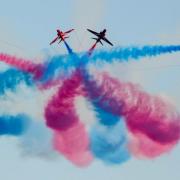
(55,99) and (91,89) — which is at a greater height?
(91,89)

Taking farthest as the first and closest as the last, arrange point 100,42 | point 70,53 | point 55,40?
point 55,40 < point 100,42 < point 70,53

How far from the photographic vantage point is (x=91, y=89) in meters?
27.2

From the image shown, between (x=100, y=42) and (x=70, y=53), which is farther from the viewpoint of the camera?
(x=100, y=42)

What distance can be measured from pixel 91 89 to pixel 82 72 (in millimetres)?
1792

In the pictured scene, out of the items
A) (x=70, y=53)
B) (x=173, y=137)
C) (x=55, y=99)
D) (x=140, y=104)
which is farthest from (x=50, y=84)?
(x=173, y=137)

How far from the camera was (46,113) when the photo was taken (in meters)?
27.5

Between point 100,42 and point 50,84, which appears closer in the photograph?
point 50,84

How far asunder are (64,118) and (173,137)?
34.2 ft

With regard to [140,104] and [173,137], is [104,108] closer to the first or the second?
[140,104]

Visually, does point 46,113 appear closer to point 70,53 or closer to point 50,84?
point 50,84

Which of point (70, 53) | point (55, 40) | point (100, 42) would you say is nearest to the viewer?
point (70, 53)

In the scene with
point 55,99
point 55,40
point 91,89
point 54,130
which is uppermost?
point 55,40

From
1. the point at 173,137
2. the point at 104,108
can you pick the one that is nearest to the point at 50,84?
the point at 104,108

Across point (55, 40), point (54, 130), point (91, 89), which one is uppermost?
point (55, 40)
